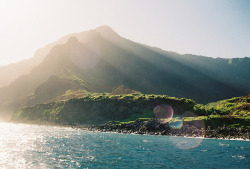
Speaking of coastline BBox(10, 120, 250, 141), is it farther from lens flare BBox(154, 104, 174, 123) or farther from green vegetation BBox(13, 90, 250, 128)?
lens flare BBox(154, 104, 174, 123)

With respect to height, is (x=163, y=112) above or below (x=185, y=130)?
above

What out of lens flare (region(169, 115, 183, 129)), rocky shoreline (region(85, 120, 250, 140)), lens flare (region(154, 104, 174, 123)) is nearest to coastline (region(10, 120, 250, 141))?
rocky shoreline (region(85, 120, 250, 140))

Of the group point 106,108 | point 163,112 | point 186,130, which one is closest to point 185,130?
point 186,130

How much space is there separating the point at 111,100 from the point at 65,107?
35444 mm

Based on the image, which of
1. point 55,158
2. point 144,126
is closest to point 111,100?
point 144,126

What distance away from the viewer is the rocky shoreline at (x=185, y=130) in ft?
259

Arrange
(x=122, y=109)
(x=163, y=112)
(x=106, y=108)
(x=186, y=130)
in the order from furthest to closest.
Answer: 1. (x=106, y=108)
2. (x=122, y=109)
3. (x=163, y=112)
4. (x=186, y=130)

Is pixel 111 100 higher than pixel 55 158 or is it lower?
higher

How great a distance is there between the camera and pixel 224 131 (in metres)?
81.2

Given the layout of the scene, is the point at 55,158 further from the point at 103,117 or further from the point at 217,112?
the point at 217,112

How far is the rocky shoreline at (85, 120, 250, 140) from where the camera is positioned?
259ft

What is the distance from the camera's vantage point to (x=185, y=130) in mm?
85125

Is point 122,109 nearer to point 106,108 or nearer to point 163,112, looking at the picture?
point 106,108

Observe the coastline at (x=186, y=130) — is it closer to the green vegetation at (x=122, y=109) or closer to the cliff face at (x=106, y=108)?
the green vegetation at (x=122, y=109)
